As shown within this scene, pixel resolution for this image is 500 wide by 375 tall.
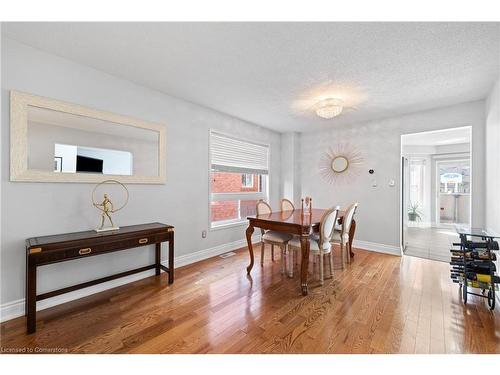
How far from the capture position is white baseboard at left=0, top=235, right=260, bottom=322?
1.82 m

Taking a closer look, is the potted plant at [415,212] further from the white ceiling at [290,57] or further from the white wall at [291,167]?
the white ceiling at [290,57]

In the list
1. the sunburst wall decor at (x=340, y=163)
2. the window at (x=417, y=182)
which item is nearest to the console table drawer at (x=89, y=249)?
the sunburst wall decor at (x=340, y=163)

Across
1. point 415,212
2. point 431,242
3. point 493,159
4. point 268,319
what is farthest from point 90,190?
point 415,212

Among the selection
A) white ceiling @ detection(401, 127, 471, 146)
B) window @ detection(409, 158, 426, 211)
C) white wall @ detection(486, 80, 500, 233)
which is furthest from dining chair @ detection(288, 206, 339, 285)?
window @ detection(409, 158, 426, 211)

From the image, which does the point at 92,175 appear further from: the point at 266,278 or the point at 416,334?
the point at 416,334

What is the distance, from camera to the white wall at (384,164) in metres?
2.95

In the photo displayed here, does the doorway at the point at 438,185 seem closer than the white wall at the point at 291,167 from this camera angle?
No

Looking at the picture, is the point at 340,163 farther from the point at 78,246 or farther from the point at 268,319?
the point at 78,246

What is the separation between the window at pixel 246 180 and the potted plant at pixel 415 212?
15.9 ft

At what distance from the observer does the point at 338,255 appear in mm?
3531

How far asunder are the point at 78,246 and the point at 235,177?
262 centimetres

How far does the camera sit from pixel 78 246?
186cm

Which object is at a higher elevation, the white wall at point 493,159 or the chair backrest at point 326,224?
the white wall at point 493,159

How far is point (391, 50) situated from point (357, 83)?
61 cm
